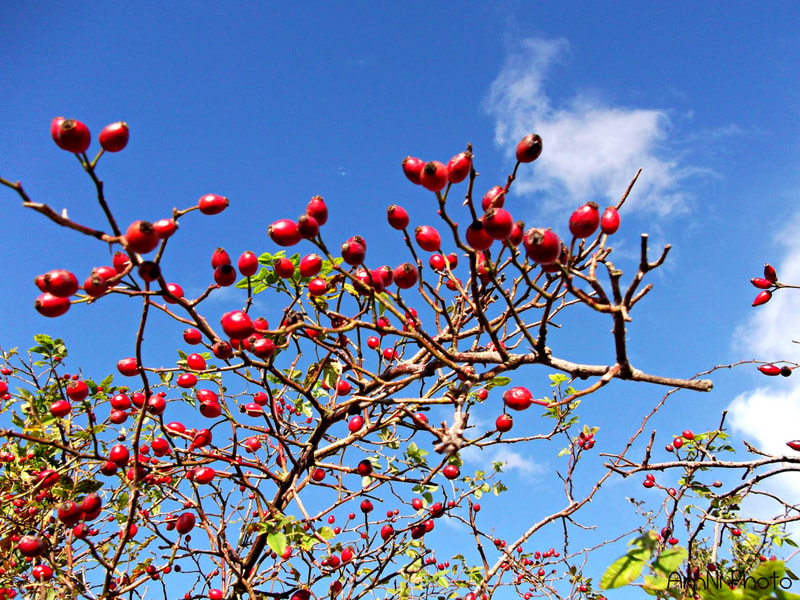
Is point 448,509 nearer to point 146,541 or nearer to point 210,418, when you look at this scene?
point 210,418

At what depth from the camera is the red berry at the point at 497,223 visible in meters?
1.56

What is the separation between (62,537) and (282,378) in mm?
3599

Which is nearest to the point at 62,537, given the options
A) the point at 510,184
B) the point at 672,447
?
the point at 510,184

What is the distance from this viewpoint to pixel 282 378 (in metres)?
2.17

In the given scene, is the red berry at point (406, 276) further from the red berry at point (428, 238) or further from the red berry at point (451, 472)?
the red berry at point (451, 472)

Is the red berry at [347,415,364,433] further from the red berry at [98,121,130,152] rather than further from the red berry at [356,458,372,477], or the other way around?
the red berry at [98,121,130,152]

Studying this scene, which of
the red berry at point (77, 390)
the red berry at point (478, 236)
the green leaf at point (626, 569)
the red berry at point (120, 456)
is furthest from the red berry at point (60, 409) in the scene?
the green leaf at point (626, 569)

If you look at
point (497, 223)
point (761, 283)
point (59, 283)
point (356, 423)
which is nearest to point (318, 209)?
point (497, 223)

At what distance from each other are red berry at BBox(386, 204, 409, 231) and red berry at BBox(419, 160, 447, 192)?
27cm

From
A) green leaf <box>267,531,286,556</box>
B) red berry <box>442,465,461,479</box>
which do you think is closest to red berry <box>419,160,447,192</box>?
green leaf <box>267,531,286,556</box>

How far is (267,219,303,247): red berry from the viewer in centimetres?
193

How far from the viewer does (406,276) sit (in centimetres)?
208

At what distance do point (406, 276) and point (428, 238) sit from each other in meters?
0.19

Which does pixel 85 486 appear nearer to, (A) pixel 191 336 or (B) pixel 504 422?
(A) pixel 191 336
